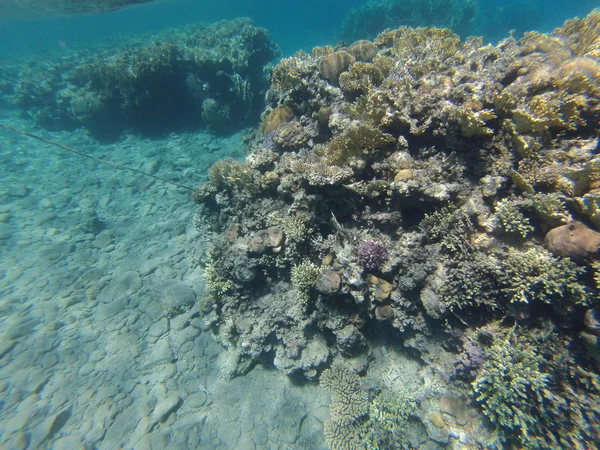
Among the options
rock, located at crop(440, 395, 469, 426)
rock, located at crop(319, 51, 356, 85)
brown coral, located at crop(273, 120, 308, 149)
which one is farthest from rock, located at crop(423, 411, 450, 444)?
rock, located at crop(319, 51, 356, 85)

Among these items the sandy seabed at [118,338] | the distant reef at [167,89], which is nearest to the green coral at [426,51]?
the sandy seabed at [118,338]

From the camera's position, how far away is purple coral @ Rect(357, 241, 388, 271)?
15.5ft

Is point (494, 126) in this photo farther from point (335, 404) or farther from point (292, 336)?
point (335, 404)

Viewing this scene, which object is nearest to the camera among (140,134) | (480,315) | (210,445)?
(480,315)

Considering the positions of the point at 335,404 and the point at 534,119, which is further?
the point at 335,404

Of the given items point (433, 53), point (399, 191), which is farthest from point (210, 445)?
point (433, 53)

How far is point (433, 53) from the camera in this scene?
6.11 meters

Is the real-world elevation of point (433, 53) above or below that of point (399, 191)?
above

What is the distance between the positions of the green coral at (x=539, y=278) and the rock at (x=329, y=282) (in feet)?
8.26

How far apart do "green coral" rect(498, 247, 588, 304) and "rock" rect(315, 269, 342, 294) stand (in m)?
2.52

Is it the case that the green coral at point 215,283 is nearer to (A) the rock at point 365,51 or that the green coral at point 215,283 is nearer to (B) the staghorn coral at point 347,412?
(B) the staghorn coral at point 347,412

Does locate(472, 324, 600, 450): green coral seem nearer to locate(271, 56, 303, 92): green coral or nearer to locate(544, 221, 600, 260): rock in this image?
locate(544, 221, 600, 260): rock

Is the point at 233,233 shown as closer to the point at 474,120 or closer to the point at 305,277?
the point at 305,277

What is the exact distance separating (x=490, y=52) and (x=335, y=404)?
836 cm
